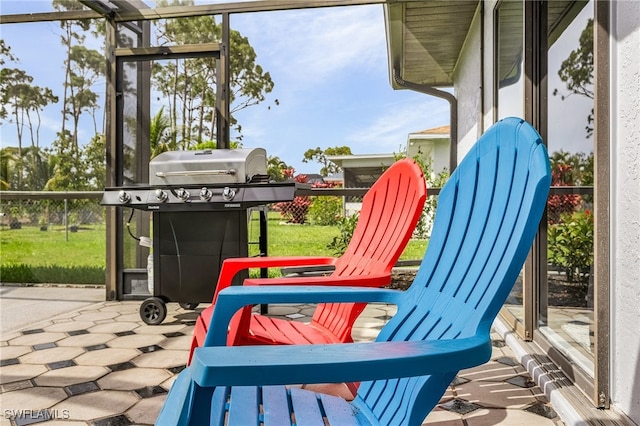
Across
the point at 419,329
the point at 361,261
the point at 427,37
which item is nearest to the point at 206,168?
the point at 361,261

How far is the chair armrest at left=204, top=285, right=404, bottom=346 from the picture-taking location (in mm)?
1093

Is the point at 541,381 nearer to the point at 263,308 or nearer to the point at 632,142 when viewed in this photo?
the point at 632,142

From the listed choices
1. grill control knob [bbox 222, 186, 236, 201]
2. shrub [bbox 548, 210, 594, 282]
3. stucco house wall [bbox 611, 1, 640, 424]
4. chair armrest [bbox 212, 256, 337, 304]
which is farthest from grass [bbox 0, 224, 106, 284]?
stucco house wall [bbox 611, 1, 640, 424]

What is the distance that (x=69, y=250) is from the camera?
549cm

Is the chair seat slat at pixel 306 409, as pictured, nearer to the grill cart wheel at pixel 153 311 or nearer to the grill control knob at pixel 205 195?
the grill control knob at pixel 205 195

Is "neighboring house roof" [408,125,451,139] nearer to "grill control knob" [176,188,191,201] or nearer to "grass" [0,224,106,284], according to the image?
"grill control knob" [176,188,191,201]

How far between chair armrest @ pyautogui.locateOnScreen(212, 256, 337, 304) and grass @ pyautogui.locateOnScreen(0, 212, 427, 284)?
8.85 feet

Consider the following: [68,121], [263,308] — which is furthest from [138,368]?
[68,121]

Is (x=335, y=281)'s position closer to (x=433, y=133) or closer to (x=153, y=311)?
(x=153, y=311)

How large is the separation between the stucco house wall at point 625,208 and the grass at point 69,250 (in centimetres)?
348

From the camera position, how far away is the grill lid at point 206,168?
11.1ft

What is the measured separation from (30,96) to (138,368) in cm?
450

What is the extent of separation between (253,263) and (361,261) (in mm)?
433

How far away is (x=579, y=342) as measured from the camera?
2084 mm
